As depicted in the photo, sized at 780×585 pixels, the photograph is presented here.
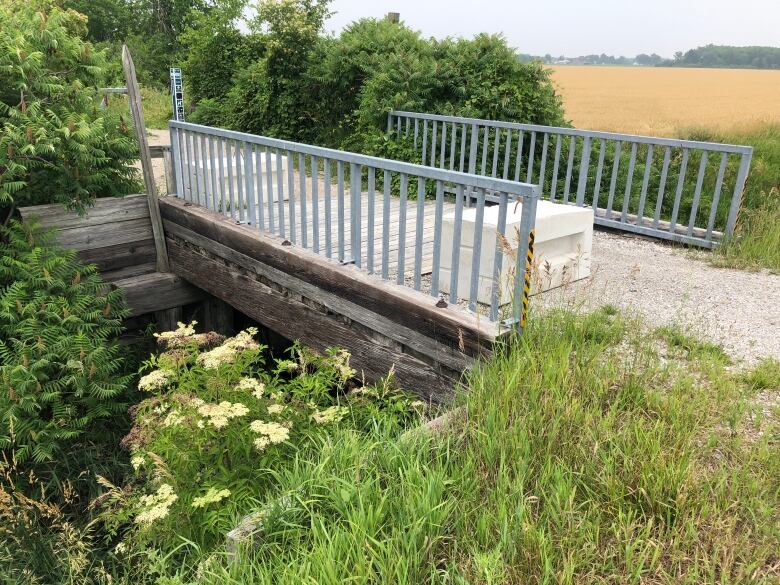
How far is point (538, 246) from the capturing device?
4.88 m

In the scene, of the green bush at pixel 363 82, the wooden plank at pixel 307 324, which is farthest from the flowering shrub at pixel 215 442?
the green bush at pixel 363 82

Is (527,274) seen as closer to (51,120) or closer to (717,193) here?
(717,193)

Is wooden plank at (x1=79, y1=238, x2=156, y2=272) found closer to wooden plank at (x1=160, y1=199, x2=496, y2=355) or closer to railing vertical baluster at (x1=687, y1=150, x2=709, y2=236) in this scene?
wooden plank at (x1=160, y1=199, x2=496, y2=355)

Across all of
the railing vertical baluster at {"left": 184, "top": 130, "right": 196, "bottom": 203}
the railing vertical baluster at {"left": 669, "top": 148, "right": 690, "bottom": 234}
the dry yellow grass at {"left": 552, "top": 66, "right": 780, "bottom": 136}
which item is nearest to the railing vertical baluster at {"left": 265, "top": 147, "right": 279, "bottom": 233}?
Result: the railing vertical baluster at {"left": 184, "top": 130, "right": 196, "bottom": 203}

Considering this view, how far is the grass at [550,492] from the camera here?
2344 mm

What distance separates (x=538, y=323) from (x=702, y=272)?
2810mm

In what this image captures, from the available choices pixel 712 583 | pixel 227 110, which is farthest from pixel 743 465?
pixel 227 110

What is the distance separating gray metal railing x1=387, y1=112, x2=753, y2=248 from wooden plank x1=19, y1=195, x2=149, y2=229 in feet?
12.9

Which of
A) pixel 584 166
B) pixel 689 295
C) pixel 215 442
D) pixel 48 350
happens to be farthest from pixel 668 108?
pixel 215 442

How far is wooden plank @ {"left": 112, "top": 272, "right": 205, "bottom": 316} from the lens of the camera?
7.01 m

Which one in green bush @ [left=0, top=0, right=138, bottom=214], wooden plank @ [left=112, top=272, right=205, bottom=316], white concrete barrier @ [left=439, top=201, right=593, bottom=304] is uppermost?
green bush @ [left=0, top=0, right=138, bottom=214]

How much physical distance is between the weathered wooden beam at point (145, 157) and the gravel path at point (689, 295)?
15.3 ft

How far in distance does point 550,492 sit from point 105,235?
5.80m

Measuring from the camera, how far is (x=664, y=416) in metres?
3.09
